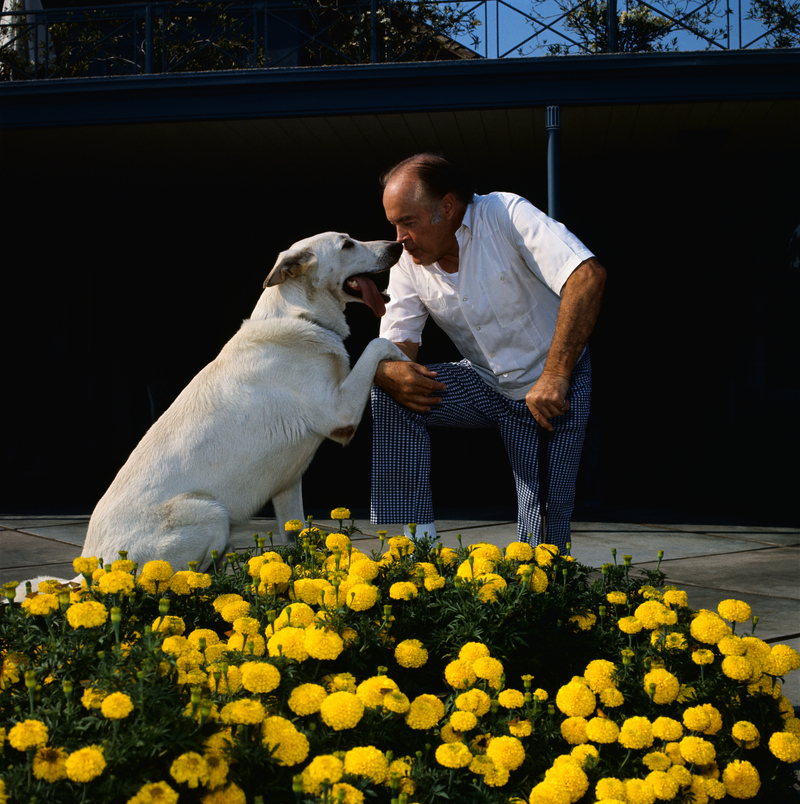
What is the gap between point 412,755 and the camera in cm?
148

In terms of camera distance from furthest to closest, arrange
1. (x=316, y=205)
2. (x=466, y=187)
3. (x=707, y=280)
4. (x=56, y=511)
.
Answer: (x=316, y=205) → (x=707, y=280) → (x=56, y=511) → (x=466, y=187)

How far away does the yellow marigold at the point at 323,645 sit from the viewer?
1.41 metres

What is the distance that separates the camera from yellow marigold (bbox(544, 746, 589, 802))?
50.8 inches

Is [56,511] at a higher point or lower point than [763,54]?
lower

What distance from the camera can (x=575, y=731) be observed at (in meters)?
1.44

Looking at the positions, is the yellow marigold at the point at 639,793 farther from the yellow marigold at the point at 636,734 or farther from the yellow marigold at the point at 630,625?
the yellow marigold at the point at 630,625

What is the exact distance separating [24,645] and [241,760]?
0.59 meters

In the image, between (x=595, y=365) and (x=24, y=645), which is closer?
(x=24, y=645)

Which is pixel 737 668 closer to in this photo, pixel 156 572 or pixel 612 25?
pixel 156 572

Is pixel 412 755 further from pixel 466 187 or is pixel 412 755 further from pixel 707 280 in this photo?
pixel 707 280

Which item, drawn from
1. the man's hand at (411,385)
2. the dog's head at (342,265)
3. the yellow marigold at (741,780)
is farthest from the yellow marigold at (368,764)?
the dog's head at (342,265)

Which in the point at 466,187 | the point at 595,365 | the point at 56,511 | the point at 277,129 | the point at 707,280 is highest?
the point at 277,129

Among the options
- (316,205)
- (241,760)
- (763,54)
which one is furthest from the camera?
(316,205)

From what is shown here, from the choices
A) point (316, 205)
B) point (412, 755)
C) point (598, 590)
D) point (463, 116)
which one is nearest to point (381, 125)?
point (463, 116)
